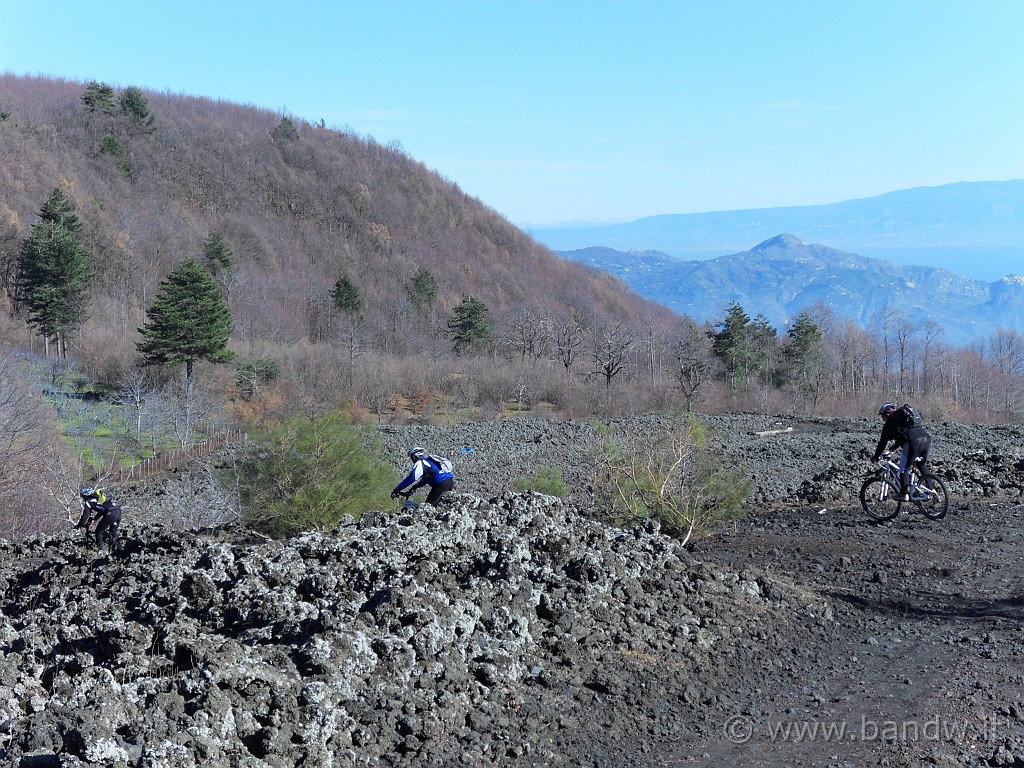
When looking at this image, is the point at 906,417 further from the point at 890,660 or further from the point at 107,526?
the point at 107,526

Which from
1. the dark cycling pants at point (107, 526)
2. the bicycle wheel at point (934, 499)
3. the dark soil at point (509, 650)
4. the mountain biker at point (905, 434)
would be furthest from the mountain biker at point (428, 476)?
the bicycle wheel at point (934, 499)

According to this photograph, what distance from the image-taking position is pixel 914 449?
1145 cm

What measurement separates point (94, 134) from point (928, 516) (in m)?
96.3

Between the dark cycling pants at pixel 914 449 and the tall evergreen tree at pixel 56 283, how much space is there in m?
→ 45.6

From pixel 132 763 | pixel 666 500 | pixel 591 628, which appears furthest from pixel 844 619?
pixel 132 763

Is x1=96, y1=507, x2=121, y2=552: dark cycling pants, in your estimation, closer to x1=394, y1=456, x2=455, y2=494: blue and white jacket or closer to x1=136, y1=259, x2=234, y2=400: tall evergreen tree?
x1=394, y1=456, x2=455, y2=494: blue and white jacket

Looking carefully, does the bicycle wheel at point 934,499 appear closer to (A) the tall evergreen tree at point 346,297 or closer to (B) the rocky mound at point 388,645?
(B) the rocky mound at point 388,645

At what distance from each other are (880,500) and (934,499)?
67 cm

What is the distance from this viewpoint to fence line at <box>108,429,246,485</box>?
97.9ft

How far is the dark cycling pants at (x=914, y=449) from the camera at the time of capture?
1140cm

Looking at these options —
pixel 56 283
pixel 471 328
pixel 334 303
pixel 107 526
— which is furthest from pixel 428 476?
pixel 334 303

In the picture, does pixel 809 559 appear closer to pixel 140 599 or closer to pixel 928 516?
pixel 928 516

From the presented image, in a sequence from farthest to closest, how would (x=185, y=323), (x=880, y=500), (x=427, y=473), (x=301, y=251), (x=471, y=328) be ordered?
(x=301, y=251) < (x=471, y=328) < (x=185, y=323) < (x=880, y=500) < (x=427, y=473)

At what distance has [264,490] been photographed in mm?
12648
